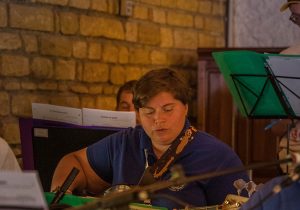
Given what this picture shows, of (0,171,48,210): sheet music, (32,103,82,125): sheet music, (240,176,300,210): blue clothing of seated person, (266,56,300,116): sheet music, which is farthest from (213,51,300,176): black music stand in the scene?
(0,171,48,210): sheet music

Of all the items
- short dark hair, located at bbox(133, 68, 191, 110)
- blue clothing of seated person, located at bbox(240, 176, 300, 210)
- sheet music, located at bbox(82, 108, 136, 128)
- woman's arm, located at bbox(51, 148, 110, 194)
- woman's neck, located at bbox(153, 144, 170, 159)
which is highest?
short dark hair, located at bbox(133, 68, 191, 110)

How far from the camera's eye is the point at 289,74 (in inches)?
99.3

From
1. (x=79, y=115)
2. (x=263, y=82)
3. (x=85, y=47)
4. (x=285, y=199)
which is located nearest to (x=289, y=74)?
(x=263, y=82)

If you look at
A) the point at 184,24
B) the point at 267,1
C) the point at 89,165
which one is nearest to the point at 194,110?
the point at 184,24

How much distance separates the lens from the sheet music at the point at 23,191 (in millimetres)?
1072

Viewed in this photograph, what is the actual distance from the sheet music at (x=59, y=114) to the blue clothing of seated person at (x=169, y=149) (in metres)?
0.22

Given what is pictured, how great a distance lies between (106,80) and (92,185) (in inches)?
78.3

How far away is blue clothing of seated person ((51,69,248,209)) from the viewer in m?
2.48

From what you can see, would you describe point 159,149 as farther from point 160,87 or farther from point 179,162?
point 160,87

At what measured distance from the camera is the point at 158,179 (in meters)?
2.48

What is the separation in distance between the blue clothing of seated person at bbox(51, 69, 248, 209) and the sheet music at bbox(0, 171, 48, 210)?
138 centimetres

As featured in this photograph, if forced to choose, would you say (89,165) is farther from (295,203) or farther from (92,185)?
(295,203)

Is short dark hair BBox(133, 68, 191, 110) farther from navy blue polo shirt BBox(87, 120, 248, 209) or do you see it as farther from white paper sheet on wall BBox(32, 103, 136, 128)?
white paper sheet on wall BBox(32, 103, 136, 128)

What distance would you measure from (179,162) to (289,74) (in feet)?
1.89
